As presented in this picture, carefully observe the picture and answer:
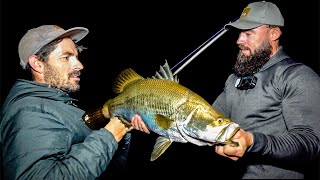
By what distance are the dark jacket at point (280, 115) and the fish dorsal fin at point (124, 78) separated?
129 centimetres

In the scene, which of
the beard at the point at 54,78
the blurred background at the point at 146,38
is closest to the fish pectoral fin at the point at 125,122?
the beard at the point at 54,78

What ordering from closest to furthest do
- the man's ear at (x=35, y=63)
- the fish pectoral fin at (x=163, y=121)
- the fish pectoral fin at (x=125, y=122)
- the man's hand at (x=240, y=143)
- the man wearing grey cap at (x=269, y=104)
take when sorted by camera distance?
the man's hand at (x=240, y=143), the man wearing grey cap at (x=269, y=104), the fish pectoral fin at (x=163, y=121), the fish pectoral fin at (x=125, y=122), the man's ear at (x=35, y=63)

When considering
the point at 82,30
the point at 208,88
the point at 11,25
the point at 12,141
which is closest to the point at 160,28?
the point at 208,88

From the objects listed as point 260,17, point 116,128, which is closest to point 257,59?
point 260,17

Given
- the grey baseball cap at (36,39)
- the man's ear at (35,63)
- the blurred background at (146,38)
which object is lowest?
the blurred background at (146,38)

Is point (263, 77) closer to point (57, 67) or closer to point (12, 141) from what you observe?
point (57, 67)

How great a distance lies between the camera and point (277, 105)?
9.13 feet

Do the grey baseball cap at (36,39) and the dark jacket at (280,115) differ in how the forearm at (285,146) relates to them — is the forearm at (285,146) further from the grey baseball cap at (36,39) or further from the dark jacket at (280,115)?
the grey baseball cap at (36,39)

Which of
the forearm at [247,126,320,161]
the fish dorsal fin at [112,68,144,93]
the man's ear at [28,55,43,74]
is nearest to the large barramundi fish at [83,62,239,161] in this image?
the fish dorsal fin at [112,68,144,93]

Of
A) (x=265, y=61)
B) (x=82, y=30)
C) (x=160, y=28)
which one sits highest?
(x=82, y=30)

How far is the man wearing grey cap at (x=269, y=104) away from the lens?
210 centimetres

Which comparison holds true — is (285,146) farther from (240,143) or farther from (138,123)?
(138,123)

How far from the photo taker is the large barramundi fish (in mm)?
2164

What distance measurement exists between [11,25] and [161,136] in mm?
A: 12576
